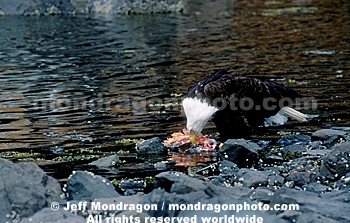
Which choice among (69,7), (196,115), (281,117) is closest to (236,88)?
(196,115)

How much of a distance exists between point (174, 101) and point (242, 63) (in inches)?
160

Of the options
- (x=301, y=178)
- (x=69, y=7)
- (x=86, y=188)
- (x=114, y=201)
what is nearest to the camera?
(x=114, y=201)

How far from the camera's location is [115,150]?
24.3ft

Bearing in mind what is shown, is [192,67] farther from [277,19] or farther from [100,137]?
[277,19]

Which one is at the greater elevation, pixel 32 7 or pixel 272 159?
pixel 272 159

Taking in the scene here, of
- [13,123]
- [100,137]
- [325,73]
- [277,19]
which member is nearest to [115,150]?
[100,137]

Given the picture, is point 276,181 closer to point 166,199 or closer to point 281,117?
point 166,199

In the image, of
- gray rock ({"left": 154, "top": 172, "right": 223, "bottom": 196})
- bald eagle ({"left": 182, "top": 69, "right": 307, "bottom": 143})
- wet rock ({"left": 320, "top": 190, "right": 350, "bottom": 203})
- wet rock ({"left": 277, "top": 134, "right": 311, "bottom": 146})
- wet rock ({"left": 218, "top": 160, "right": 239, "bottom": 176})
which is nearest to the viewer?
gray rock ({"left": 154, "top": 172, "right": 223, "bottom": 196})

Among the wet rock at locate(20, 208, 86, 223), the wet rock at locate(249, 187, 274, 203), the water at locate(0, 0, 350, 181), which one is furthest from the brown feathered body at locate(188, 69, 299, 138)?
the wet rock at locate(20, 208, 86, 223)

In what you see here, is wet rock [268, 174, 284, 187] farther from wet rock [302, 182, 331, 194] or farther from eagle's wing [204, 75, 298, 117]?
eagle's wing [204, 75, 298, 117]

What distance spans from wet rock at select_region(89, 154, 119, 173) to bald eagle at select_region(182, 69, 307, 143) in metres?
0.98

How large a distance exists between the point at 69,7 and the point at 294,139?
2133cm

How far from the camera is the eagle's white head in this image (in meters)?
7.28

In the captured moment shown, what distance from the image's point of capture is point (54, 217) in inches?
176
